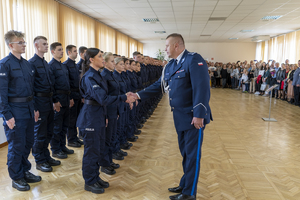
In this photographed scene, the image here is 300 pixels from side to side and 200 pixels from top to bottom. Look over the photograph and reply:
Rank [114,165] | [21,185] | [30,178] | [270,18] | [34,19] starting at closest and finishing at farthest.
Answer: [21,185] < [30,178] < [114,165] < [34,19] < [270,18]

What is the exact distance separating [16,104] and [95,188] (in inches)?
54.0

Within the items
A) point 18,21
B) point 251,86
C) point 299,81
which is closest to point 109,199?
point 18,21

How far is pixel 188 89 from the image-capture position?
7.73 ft

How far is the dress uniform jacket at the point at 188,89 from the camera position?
7.31 feet

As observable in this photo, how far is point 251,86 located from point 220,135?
384 inches

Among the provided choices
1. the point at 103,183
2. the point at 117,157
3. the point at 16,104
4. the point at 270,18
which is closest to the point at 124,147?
the point at 117,157

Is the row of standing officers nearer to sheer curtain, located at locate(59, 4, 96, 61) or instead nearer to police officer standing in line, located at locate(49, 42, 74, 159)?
police officer standing in line, located at locate(49, 42, 74, 159)

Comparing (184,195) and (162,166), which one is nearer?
(184,195)

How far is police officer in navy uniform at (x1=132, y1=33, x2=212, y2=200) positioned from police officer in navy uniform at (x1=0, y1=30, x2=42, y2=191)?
1735 millimetres

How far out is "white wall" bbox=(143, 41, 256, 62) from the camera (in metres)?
20.2

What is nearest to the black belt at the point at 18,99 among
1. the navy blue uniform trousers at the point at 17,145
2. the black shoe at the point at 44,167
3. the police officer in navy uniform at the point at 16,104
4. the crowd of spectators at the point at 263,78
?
the police officer in navy uniform at the point at 16,104

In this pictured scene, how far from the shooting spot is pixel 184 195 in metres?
2.48

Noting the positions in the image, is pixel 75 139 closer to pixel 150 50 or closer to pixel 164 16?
pixel 164 16

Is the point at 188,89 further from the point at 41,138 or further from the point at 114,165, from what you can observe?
the point at 41,138
